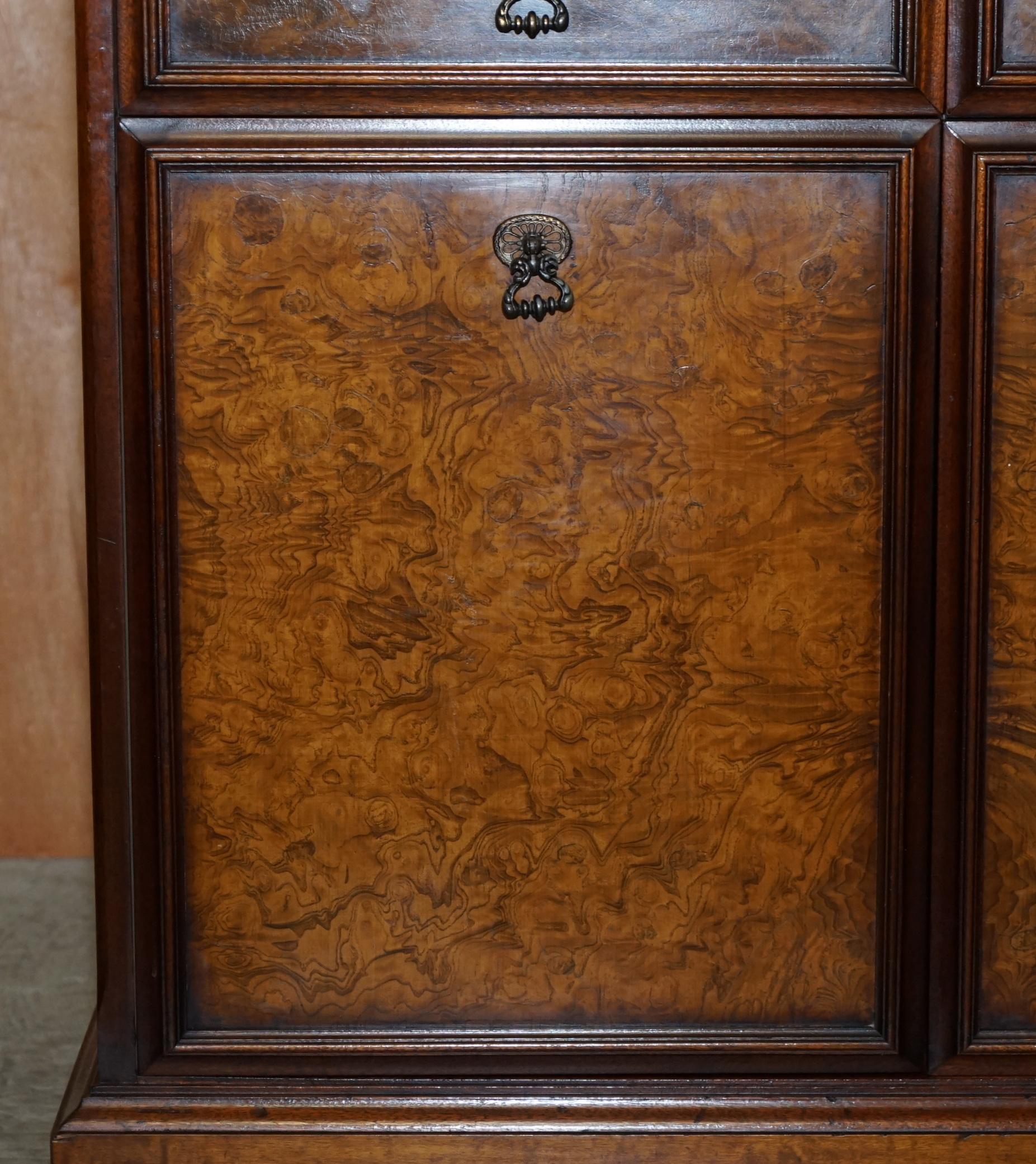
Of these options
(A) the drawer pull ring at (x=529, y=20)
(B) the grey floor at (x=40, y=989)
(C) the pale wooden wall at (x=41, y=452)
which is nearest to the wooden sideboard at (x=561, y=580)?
(A) the drawer pull ring at (x=529, y=20)

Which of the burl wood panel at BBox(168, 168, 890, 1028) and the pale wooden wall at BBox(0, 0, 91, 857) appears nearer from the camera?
the burl wood panel at BBox(168, 168, 890, 1028)

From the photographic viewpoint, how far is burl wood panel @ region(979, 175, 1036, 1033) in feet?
3.81

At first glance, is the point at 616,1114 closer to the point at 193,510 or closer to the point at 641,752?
the point at 641,752

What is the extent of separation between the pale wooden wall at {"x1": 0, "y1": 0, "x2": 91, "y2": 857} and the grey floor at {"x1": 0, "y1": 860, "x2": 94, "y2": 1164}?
0.08 meters

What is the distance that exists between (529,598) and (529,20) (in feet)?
1.64

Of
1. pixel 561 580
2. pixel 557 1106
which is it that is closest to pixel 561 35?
pixel 561 580

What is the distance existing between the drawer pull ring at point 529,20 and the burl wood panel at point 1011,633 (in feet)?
1.33

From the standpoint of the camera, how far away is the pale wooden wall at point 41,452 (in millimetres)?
2082

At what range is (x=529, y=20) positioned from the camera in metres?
1.13

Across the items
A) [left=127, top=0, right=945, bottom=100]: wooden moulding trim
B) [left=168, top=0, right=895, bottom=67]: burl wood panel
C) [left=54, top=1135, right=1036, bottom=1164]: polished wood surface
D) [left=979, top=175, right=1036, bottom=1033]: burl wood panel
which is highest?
[left=168, top=0, right=895, bottom=67]: burl wood panel

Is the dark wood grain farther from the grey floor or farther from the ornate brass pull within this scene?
the grey floor

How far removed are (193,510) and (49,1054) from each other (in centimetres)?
81

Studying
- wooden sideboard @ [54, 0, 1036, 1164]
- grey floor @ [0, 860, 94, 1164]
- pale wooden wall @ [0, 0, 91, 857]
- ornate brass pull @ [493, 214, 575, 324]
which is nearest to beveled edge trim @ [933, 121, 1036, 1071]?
wooden sideboard @ [54, 0, 1036, 1164]

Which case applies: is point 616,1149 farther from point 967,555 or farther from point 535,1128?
point 967,555
